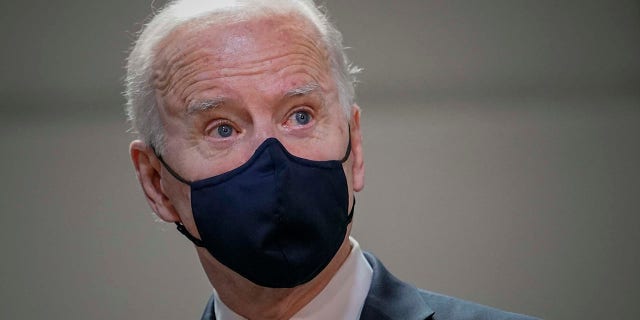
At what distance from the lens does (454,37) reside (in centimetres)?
315

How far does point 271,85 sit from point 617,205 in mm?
1647

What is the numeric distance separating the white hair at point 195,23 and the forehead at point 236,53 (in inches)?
0.9

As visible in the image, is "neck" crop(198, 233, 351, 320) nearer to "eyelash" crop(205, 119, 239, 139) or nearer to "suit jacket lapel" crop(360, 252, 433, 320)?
"suit jacket lapel" crop(360, 252, 433, 320)

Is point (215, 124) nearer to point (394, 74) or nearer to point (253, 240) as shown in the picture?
point (253, 240)

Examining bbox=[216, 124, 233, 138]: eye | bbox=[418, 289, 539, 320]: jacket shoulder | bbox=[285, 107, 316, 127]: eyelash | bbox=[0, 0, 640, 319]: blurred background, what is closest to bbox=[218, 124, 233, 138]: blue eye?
bbox=[216, 124, 233, 138]: eye

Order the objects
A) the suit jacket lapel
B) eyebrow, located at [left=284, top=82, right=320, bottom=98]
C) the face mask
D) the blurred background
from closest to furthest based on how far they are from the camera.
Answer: the face mask, eyebrow, located at [left=284, top=82, right=320, bottom=98], the suit jacket lapel, the blurred background

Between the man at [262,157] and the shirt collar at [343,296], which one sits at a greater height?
the man at [262,157]

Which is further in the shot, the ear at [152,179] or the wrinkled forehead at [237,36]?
the ear at [152,179]

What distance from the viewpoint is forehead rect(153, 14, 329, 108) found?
6.33ft

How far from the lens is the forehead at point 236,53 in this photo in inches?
75.9

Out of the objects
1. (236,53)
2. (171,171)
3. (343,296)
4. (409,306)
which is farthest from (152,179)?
(409,306)

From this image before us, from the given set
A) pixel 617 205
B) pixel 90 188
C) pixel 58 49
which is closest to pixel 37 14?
pixel 58 49

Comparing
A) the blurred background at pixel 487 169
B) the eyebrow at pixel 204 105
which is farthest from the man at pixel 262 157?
the blurred background at pixel 487 169

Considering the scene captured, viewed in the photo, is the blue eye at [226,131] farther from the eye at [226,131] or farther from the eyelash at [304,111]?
the eyelash at [304,111]
